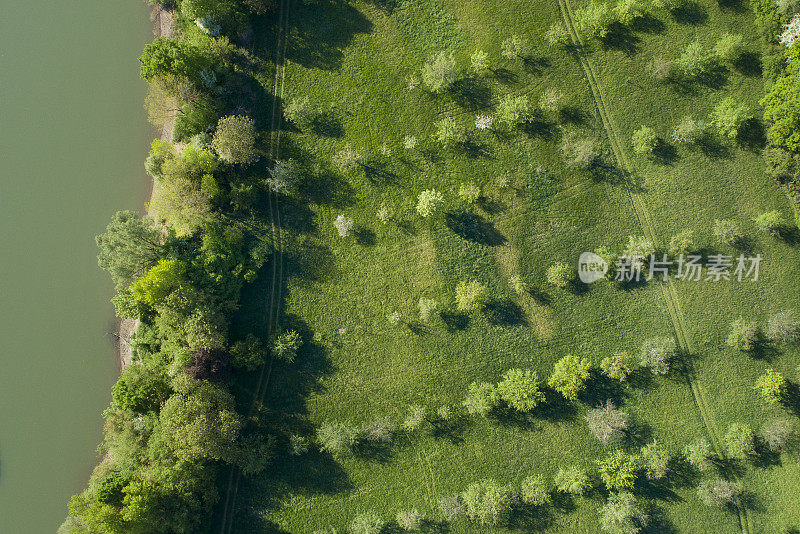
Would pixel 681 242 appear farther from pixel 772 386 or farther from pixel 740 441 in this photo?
pixel 740 441

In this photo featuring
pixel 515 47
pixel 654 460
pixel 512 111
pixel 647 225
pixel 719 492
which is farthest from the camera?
pixel 647 225

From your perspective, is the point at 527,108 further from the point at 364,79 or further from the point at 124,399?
the point at 124,399

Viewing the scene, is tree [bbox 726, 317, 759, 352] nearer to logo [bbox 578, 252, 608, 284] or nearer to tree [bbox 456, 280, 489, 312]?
logo [bbox 578, 252, 608, 284]

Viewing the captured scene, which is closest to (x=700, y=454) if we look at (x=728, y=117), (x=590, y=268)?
(x=590, y=268)

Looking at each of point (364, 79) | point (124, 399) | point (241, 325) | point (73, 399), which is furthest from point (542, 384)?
point (73, 399)

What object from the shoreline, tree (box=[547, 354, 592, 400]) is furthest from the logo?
the shoreline

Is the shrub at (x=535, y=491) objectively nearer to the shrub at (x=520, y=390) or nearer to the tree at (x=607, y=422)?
the shrub at (x=520, y=390)
